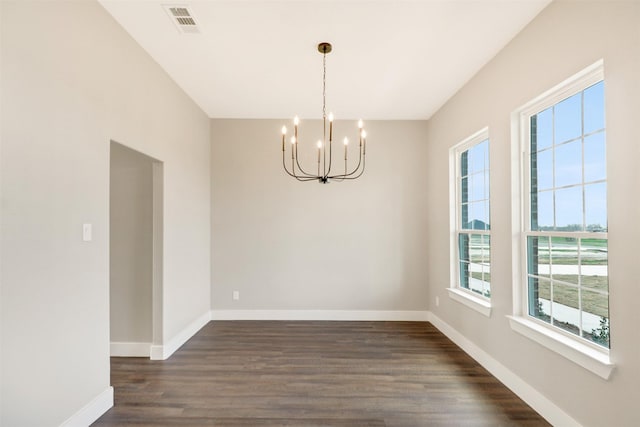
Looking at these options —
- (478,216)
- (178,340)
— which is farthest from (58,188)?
(478,216)

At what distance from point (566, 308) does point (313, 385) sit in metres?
2.00

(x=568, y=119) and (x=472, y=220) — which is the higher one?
(x=568, y=119)

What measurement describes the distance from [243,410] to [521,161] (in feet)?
9.59

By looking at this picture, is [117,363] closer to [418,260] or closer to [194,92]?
[194,92]

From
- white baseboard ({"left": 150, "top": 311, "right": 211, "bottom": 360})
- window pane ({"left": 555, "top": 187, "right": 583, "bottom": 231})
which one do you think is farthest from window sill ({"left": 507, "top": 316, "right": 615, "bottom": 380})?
white baseboard ({"left": 150, "top": 311, "right": 211, "bottom": 360})

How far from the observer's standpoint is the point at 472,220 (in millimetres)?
3848

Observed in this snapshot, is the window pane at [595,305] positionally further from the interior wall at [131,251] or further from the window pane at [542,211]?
the interior wall at [131,251]

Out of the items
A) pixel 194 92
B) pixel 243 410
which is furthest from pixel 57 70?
pixel 243 410

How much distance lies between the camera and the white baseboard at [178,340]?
3.49m

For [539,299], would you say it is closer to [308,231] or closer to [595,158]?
[595,158]

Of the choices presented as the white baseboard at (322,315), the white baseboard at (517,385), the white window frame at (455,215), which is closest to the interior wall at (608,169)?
the white baseboard at (517,385)

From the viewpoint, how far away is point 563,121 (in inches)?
94.6

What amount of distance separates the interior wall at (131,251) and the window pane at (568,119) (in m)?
3.61

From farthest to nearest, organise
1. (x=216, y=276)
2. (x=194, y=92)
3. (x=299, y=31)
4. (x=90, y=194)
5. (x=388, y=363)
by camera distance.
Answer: (x=216, y=276), (x=194, y=92), (x=388, y=363), (x=299, y=31), (x=90, y=194)
